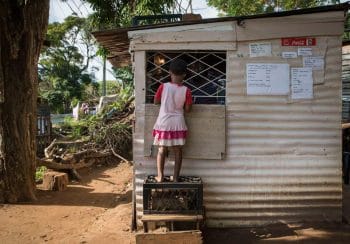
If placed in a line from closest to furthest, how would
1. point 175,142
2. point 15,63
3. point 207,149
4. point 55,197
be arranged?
point 175,142, point 207,149, point 15,63, point 55,197

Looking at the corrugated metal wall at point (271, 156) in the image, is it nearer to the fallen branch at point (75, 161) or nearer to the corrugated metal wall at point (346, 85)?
the corrugated metal wall at point (346, 85)

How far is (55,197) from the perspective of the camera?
8586mm

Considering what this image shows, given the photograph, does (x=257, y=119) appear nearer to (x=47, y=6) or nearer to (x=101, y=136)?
(x=47, y=6)

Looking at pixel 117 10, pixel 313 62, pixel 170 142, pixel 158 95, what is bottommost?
pixel 170 142

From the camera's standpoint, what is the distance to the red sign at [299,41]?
5.41 meters

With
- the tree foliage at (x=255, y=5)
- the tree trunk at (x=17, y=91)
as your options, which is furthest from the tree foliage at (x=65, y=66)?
the tree trunk at (x=17, y=91)

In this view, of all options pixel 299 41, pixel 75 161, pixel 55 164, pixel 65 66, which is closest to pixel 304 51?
pixel 299 41

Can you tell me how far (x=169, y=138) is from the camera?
16.6 feet

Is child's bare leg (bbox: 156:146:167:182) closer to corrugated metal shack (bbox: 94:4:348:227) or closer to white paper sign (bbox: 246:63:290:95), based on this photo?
corrugated metal shack (bbox: 94:4:348:227)

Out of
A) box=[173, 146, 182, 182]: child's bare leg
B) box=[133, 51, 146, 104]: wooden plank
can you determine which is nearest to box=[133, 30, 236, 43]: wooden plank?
box=[133, 51, 146, 104]: wooden plank

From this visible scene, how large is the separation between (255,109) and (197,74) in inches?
34.4

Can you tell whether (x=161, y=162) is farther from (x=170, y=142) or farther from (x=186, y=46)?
(x=186, y=46)

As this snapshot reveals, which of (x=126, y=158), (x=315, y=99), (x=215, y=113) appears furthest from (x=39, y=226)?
(x=126, y=158)

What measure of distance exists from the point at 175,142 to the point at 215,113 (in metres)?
0.69
